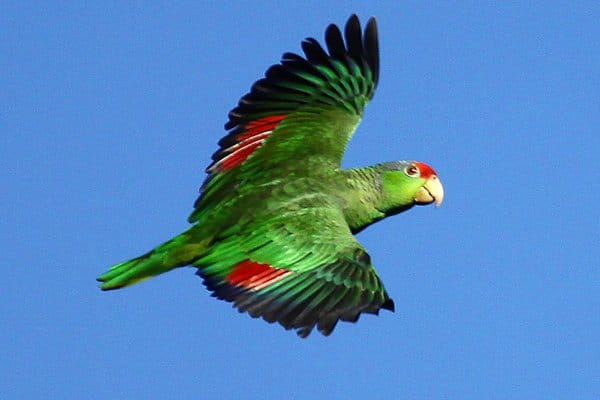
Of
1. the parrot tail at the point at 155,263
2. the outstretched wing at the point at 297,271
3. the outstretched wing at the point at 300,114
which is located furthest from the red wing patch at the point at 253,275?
the outstretched wing at the point at 300,114

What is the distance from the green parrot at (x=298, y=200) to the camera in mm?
9898

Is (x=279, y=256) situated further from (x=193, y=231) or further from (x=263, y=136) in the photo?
(x=263, y=136)

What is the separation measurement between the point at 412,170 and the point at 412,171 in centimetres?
1

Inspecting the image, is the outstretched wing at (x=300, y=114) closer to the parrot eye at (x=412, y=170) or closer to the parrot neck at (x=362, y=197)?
the parrot neck at (x=362, y=197)

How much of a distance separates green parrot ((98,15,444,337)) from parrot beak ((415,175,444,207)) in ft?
0.03

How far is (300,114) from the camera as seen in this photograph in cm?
1177

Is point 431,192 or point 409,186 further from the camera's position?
point 431,192

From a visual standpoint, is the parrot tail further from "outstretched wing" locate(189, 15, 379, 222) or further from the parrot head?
the parrot head

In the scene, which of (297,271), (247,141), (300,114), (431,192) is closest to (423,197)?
(431,192)

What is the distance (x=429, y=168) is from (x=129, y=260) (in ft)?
10.9

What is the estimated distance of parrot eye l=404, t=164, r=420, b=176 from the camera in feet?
38.5

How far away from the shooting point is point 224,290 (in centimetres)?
998

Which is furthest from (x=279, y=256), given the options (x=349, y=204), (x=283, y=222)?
(x=349, y=204)

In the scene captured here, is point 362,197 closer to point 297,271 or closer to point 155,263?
point 297,271
